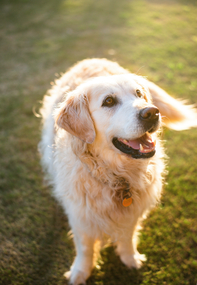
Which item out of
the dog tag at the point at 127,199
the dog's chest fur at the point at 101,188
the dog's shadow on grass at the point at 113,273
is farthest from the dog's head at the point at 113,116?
the dog's shadow on grass at the point at 113,273

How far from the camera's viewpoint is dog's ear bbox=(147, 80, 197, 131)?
229cm

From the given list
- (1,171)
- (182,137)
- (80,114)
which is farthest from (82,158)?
(182,137)

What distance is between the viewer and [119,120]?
1646 mm

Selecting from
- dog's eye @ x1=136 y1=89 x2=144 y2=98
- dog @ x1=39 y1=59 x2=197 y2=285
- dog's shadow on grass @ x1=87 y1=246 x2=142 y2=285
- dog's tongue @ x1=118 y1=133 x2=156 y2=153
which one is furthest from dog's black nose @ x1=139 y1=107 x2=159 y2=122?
dog's shadow on grass @ x1=87 y1=246 x2=142 y2=285

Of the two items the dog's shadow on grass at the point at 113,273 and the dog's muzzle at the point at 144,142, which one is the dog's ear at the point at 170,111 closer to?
the dog's muzzle at the point at 144,142

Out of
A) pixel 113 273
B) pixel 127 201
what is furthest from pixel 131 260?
pixel 127 201

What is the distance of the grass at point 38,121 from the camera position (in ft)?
7.55

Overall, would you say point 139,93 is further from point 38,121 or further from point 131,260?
point 38,121

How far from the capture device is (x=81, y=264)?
2186mm

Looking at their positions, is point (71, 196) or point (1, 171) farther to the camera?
point (1, 171)

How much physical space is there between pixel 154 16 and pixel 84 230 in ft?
25.5

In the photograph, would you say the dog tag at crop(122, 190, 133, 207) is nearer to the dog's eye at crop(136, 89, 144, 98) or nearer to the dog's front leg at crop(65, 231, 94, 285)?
the dog's front leg at crop(65, 231, 94, 285)

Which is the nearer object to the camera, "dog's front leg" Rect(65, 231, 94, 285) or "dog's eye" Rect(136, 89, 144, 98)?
"dog's eye" Rect(136, 89, 144, 98)

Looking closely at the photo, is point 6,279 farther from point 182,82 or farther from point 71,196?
point 182,82
